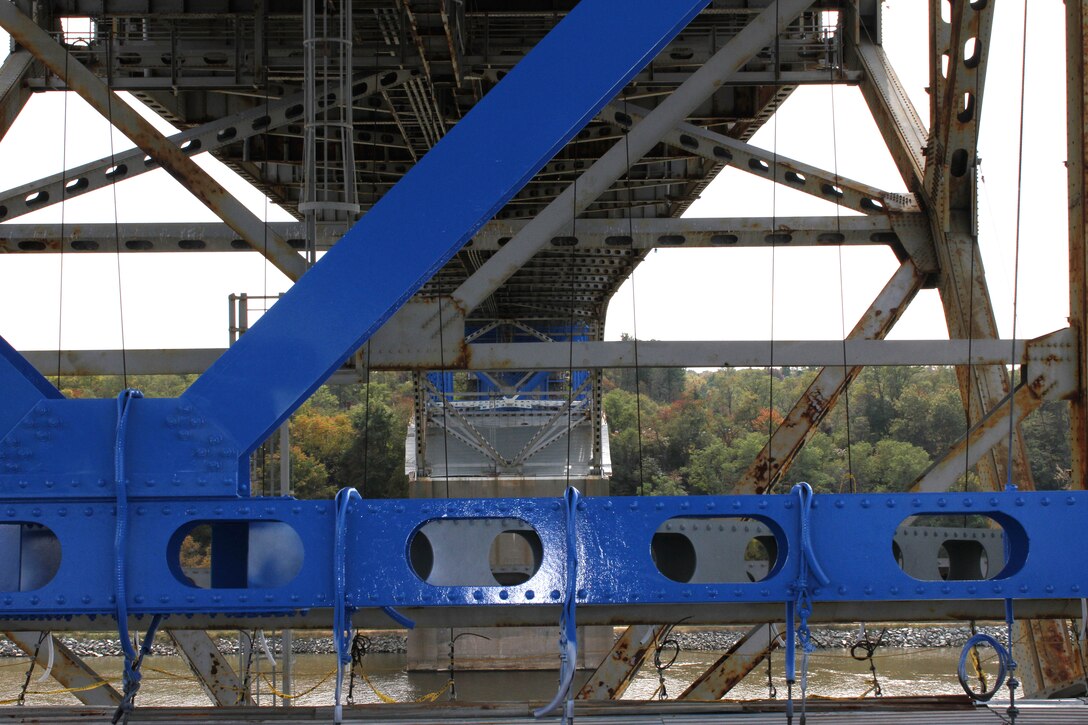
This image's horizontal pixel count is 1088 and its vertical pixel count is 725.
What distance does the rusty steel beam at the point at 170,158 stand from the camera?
11.8m

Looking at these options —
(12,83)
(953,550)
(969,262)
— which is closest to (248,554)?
(953,550)

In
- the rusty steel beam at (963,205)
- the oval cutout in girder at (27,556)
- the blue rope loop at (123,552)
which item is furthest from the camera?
the rusty steel beam at (963,205)

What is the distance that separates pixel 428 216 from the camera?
5719 millimetres

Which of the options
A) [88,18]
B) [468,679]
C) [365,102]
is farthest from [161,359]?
[468,679]

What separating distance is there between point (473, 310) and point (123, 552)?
6957 mm

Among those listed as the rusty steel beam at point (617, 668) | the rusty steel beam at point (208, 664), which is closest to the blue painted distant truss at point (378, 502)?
the rusty steel beam at point (617, 668)

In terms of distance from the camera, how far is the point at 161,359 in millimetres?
12086

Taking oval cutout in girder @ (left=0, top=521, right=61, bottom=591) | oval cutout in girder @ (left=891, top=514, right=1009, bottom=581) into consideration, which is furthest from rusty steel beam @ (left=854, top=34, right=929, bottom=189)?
oval cutout in girder @ (left=0, top=521, right=61, bottom=591)

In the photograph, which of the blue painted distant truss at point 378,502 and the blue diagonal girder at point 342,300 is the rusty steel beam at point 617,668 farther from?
→ the blue diagonal girder at point 342,300

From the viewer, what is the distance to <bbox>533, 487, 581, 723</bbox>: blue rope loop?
5199mm

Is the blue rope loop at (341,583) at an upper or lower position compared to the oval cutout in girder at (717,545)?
lower

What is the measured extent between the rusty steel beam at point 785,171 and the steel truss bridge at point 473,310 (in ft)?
0.14

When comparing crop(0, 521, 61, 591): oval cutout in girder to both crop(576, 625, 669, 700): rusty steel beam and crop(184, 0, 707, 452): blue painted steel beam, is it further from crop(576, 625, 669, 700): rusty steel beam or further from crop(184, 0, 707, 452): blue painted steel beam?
crop(576, 625, 669, 700): rusty steel beam

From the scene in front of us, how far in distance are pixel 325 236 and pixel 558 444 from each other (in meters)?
33.0
